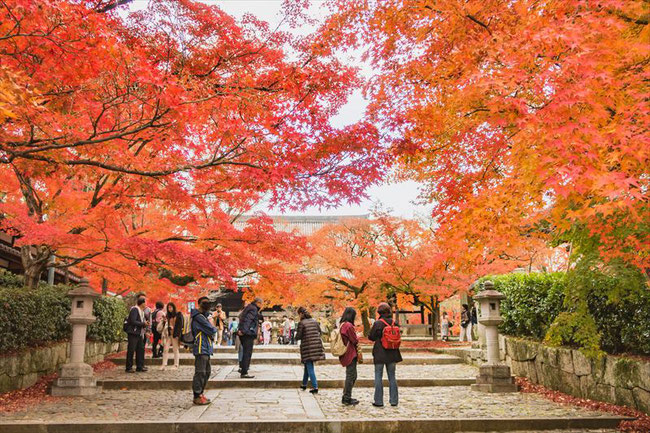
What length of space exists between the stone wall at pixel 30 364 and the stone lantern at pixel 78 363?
72 cm

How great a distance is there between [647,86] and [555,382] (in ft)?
20.6

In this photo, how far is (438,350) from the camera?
17156mm

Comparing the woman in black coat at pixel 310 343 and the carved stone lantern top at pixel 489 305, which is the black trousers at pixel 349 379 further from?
the carved stone lantern top at pixel 489 305

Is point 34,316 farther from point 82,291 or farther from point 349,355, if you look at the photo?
point 349,355

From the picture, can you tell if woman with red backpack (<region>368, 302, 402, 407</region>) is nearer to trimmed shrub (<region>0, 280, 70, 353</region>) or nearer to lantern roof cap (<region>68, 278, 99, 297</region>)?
lantern roof cap (<region>68, 278, 99, 297</region>)

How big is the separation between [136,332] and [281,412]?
583cm

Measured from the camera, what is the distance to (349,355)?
7.91m

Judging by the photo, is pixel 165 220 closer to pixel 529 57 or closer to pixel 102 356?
pixel 102 356

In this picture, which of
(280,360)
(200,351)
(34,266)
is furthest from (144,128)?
(280,360)

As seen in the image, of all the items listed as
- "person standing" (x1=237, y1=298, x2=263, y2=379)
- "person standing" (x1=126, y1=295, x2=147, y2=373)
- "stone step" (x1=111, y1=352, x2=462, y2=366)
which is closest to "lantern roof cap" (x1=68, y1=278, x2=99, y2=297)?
"person standing" (x1=126, y1=295, x2=147, y2=373)

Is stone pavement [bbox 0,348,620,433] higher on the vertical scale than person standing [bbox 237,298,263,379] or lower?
lower

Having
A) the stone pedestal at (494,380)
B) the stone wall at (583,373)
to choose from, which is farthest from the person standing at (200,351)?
the stone wall at (583,373)

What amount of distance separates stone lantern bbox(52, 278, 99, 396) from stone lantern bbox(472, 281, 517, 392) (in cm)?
791

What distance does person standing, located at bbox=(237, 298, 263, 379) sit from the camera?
Result: 414 inches
